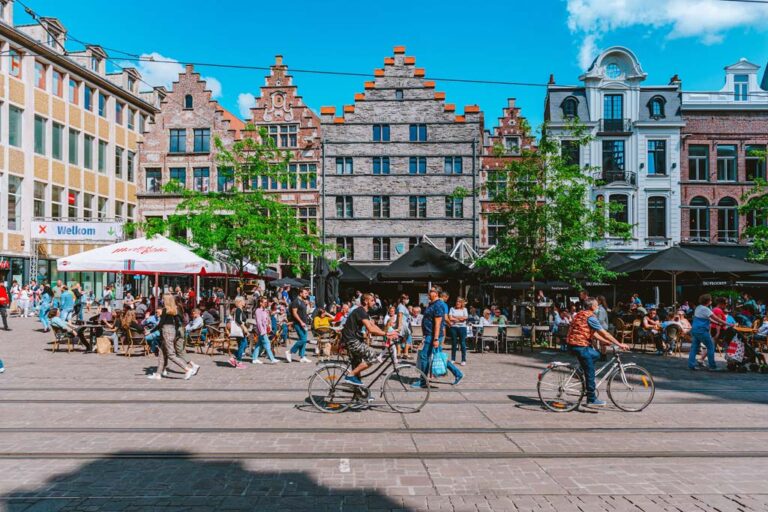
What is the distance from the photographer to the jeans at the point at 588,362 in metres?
8.38

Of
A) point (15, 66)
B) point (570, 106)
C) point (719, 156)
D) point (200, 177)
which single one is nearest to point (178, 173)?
point (200, 177)

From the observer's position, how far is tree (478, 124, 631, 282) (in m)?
17.4

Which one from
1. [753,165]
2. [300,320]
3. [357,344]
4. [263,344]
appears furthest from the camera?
[753,165]

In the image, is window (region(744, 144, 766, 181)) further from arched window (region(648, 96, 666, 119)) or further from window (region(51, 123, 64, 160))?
window (region(51, 123, 64, 160))

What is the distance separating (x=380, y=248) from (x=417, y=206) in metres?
3.25

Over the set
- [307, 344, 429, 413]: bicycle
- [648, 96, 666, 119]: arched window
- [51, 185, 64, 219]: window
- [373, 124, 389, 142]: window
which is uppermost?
[648, 96, 666, 119]: arched window

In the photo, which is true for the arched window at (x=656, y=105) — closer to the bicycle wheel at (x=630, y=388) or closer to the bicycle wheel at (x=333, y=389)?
the bicycle wheel at (x=630, y=388)

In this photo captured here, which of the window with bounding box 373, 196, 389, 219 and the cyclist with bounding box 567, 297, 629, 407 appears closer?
the cyclist with bounding box 567, 297, 629, 407

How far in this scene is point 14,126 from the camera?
1233 inches

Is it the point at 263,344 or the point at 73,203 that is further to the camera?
the point at 73,203

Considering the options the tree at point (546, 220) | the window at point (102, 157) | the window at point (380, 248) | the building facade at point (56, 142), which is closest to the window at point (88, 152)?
the building facade at point (56, 142)

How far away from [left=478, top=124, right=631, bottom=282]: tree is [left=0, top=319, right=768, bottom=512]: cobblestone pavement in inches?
291

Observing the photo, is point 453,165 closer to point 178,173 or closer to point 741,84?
point 741,84

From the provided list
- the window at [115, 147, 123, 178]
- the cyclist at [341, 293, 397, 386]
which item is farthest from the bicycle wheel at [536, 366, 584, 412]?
the window at [115, 147, 123, 178]
